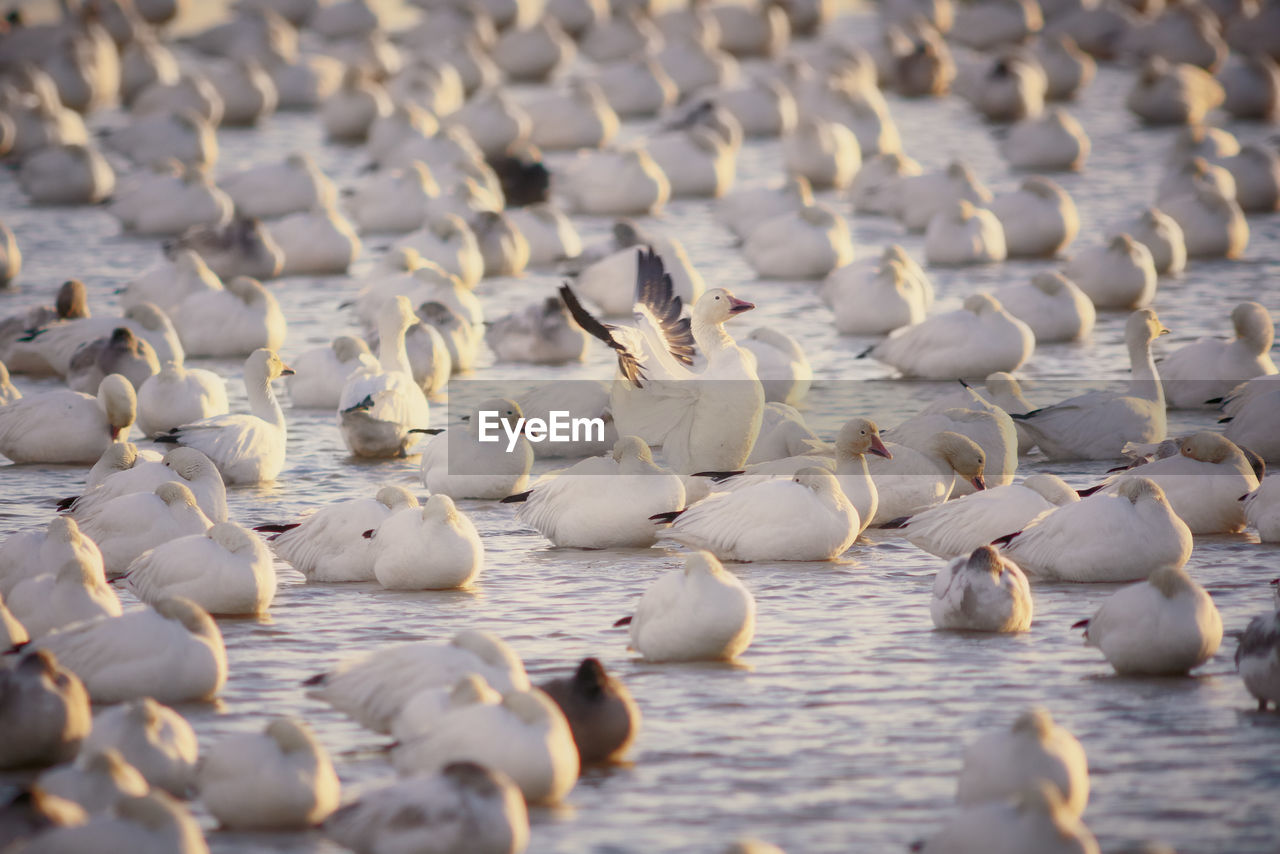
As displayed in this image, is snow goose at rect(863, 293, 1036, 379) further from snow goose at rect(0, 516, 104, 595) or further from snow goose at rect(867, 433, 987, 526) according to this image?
snow goose at rect(0, 516, 104, 595)

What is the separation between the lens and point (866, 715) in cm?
734

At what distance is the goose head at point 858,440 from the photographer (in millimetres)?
9945

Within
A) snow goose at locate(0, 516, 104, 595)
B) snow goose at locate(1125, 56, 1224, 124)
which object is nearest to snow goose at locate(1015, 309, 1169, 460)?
snow goose at locate(0, 516, 104, 595)

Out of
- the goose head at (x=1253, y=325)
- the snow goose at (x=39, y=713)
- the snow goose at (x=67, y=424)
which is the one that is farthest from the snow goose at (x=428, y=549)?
the goose head at (x=1253, y=325)

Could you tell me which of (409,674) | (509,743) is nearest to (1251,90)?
(409,674)

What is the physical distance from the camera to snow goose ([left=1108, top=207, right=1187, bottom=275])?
17.7 metres

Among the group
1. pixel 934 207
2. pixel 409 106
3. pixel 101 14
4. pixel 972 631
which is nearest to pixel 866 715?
pixel 972 631

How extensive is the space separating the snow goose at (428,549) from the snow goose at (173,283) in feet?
24.6

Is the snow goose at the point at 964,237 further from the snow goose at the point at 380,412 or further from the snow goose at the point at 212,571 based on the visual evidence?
the snow goose at the point at 212,571

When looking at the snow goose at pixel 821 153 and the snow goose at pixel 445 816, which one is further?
the snow goose at pixel 821 153

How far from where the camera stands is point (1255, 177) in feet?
68.3

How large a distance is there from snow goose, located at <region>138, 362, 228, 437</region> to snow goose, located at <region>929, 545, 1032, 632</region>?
19.4 ft

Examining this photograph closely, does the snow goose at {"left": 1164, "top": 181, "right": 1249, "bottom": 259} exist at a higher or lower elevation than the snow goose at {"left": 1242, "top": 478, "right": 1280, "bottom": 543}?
higher

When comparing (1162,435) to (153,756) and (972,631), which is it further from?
(153,756)
